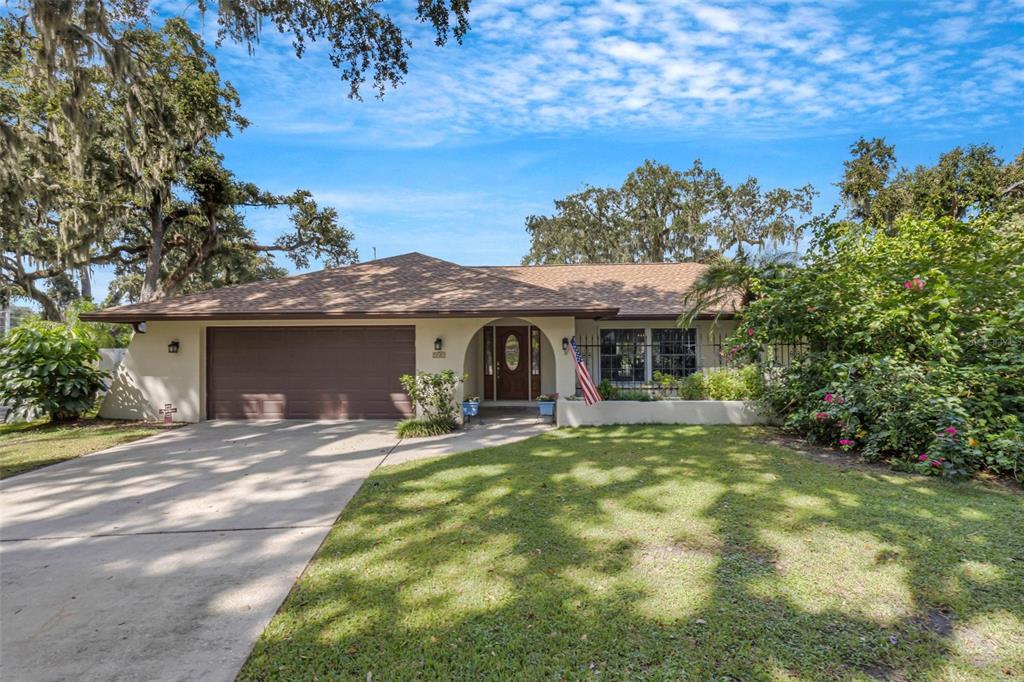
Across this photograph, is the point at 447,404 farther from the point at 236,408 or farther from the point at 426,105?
the point at 426,105

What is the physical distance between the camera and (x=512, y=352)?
13.4m

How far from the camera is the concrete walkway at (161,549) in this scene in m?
2.70

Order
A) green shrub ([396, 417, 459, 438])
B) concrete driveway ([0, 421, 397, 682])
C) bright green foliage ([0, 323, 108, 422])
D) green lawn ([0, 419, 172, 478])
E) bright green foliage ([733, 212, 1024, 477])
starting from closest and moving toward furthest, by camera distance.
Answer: concrete driveway ([0, 421, 397, 682]) → bright green foliage ([733, 212, 1024, 477]) → green lawn ([0, 419, 172, 478]) → green shrub ([396, 417, 459, 438]) → bright green foliage ([0, 323, 108, 422])

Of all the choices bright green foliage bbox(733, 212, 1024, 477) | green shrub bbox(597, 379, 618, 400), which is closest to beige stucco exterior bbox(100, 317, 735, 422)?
green shrub bbox(597, 379, 618, 400)

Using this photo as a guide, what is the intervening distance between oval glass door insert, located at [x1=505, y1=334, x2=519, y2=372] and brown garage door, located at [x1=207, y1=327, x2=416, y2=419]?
11.3 feet

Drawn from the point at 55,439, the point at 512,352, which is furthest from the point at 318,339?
the point at 512,352

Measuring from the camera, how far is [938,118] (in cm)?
→ 1571

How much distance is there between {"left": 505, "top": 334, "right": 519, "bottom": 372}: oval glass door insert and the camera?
525 inches

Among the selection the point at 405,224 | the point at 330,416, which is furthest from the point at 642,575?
the point at 405,224

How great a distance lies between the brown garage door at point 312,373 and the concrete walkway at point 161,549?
2.66 meters

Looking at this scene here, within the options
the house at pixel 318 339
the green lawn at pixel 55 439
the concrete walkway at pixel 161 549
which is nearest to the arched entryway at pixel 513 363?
the house at pixel 318 339

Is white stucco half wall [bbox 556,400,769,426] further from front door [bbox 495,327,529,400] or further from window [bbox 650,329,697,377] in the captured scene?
front door [bbox 495,327,529,400]

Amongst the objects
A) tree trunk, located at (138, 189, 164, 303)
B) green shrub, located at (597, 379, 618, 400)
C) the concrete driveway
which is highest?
tree trunk, located at (138, 189, 164, 303)

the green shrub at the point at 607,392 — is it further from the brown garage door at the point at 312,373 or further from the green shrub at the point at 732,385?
the brown garage door at the point at 312,373
